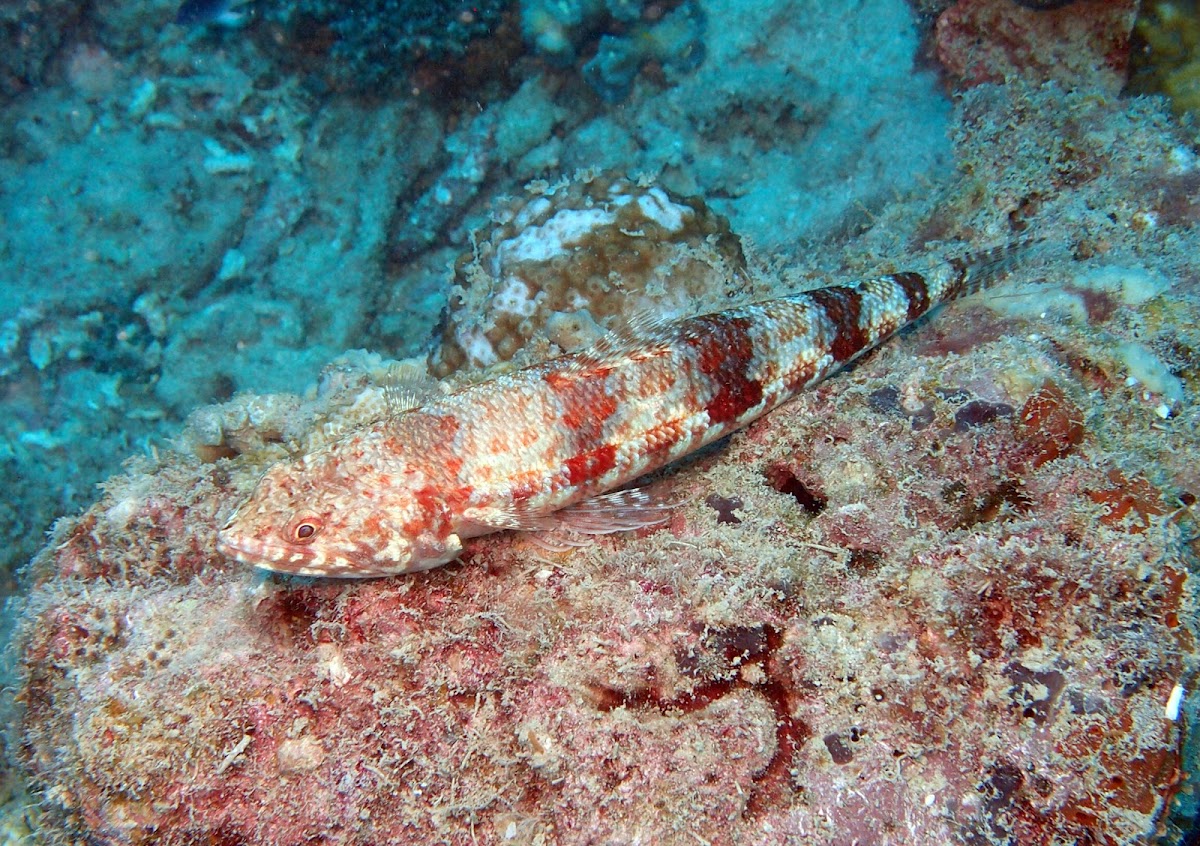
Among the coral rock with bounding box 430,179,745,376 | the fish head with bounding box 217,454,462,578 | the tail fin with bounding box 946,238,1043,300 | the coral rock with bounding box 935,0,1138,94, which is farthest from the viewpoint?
the coral rock with bounding box 935,0,1138,94

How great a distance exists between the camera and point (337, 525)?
3.24 m

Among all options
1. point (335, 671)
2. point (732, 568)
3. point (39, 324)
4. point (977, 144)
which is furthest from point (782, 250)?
point (39, 324)

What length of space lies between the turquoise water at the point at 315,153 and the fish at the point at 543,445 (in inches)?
196

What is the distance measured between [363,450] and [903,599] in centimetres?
284

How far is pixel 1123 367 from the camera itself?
11.8 feet

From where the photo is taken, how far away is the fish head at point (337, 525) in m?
3.17

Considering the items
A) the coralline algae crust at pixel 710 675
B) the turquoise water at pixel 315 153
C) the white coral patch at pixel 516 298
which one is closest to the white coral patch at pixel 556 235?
the white coral patch at pixel 516 298

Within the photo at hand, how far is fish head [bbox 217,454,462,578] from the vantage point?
317cm

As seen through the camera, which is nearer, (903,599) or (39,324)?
(903,599)

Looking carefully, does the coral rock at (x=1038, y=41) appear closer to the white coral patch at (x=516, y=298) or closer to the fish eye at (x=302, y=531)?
the white coral patch at (x=516, y=298)

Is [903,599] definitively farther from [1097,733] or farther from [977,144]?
[977,144]

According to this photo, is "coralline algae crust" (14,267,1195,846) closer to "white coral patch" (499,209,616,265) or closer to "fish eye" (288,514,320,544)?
"fish eye" (288,514,320,544)

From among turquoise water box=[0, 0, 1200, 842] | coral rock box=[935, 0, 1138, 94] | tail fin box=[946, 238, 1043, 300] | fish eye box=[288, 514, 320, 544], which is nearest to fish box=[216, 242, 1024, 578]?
fish eye box=[288, 514, 320, 544]

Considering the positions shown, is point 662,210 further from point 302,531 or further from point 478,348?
point 302,531
